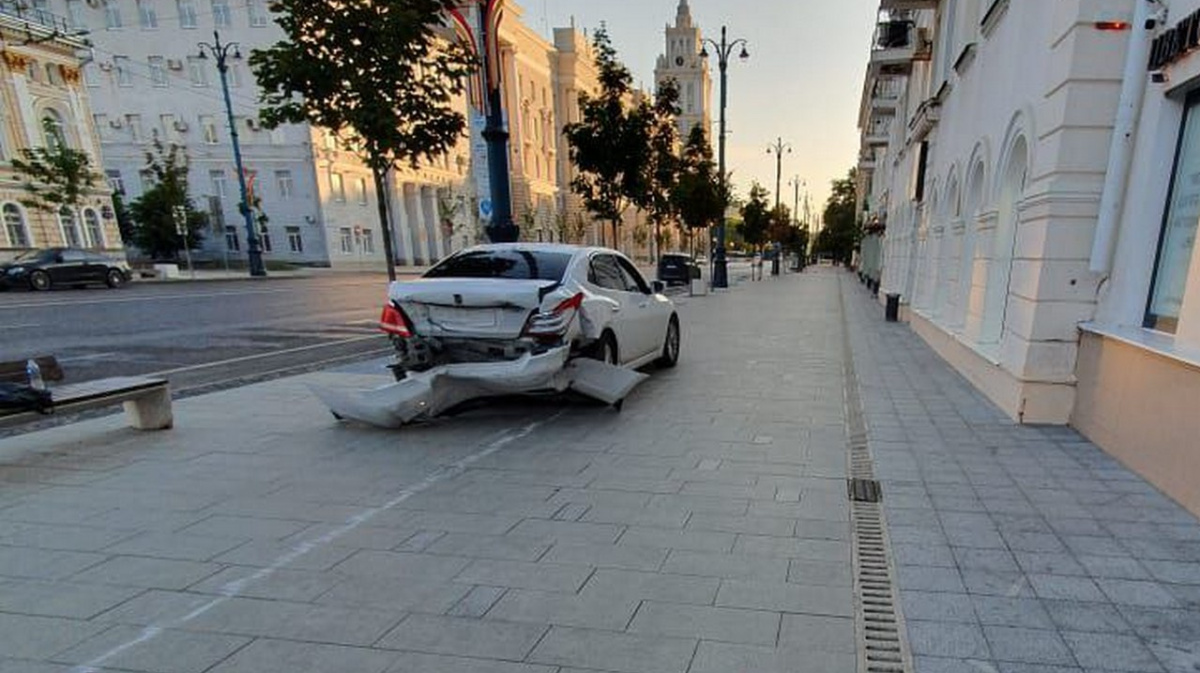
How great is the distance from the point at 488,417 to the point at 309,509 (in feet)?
7.44

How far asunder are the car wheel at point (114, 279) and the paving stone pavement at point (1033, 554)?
30675 millimetres

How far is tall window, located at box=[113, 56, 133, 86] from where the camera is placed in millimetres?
47375

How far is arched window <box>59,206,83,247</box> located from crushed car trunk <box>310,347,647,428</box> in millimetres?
38332

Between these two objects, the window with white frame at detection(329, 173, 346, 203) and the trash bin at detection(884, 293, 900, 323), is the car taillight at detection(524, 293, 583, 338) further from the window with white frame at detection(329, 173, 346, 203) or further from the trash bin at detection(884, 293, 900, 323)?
the window with white frame at detection(329, 173, 346, 203)

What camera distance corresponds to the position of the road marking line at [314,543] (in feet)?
8.44

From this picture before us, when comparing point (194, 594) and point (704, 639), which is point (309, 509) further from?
point (704, 639)

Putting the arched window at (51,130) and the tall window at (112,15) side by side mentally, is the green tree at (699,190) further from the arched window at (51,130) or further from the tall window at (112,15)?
the tall window at (112,15)

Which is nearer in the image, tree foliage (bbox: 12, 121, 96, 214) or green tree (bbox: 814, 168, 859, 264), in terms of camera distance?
tree foliage (bbox: 12, 121, 96, 214)

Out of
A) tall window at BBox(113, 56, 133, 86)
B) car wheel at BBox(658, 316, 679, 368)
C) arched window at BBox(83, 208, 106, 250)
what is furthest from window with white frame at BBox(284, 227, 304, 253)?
car wheel at BBox(658, 316, 679, 368)

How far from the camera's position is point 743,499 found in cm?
405

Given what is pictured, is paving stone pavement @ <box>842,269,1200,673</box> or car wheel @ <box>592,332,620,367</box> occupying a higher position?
car wheel @ <box>592,332,620,367</box>

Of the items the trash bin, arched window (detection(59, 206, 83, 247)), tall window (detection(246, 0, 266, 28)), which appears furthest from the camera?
tall window (detection(246, 0, 266, 28))

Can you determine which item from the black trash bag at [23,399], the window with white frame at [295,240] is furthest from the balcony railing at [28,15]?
the black trash bag at [23,399]

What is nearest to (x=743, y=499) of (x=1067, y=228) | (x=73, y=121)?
(x=1067, y=228)
